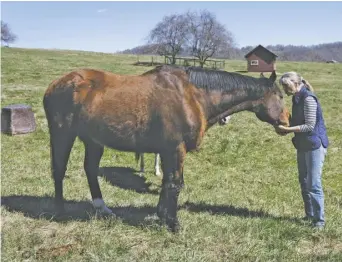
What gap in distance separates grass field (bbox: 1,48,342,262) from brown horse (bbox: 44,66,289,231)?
53 centimetres

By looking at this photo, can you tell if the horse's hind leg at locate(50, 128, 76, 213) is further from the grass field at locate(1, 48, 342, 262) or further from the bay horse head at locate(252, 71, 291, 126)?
the bay horse head at locate(252, 71, 291, 126)

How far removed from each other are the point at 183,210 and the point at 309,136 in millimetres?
2215

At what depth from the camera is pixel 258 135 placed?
13.0 meters

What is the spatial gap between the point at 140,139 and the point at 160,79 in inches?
34.8

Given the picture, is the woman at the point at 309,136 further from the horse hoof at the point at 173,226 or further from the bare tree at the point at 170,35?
the bare tree at the point at 170,35

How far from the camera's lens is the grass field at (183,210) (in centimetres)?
462

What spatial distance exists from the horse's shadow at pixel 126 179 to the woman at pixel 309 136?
10.4 feet

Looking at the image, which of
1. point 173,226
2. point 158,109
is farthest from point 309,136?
point 173,226

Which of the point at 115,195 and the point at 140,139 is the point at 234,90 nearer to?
the point at 140,139

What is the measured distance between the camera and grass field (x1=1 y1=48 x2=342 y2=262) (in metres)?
4.62

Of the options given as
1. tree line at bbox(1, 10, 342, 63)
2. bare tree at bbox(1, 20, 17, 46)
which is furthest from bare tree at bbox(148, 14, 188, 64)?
bare tree at bbox(1, 20, 17, 46)

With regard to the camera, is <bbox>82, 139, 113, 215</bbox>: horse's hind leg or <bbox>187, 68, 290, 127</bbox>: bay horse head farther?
<bbox>82, 139, 113, 215</bbox>: horse's hind leg

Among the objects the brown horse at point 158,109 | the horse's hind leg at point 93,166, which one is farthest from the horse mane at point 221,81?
the horse's hind leg at point 93,166

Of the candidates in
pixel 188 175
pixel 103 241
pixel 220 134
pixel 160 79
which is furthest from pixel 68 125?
pixel 220 134
